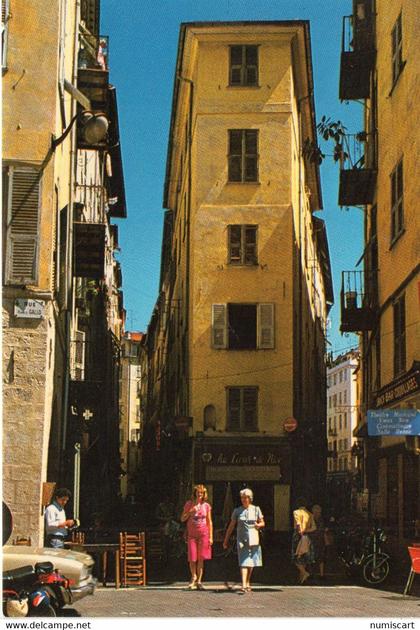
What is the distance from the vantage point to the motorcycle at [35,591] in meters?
9.61

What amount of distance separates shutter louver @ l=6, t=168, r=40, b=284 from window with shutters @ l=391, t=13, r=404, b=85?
8.41 meters

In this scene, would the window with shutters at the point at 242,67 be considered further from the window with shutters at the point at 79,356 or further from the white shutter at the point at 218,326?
the window with shutters at the point at 79,356

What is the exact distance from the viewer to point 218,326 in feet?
94.2

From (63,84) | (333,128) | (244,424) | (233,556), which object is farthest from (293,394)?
(63,84)

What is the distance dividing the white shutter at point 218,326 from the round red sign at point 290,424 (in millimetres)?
2689

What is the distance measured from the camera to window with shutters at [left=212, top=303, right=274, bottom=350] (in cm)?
2858

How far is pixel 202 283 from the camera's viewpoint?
29.0 metres

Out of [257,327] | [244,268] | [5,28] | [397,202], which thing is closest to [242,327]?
[257,327]

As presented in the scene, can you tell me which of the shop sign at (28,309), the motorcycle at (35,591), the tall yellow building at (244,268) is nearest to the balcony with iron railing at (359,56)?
the tall yellow building at (244,268)

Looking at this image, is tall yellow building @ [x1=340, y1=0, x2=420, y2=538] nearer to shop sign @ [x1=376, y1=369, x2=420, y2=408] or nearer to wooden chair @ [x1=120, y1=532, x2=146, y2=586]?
shop sign @ [x1=376, y1=369, x2=420, y2=408]

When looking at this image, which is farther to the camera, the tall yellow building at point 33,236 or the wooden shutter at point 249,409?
the wooden shutter at point 249,409

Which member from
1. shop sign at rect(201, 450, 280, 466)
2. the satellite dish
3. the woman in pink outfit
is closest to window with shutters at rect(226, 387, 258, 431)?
shop sign at rect(201, 450, 280, 466)

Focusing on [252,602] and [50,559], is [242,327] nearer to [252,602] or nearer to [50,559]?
[252,602]
